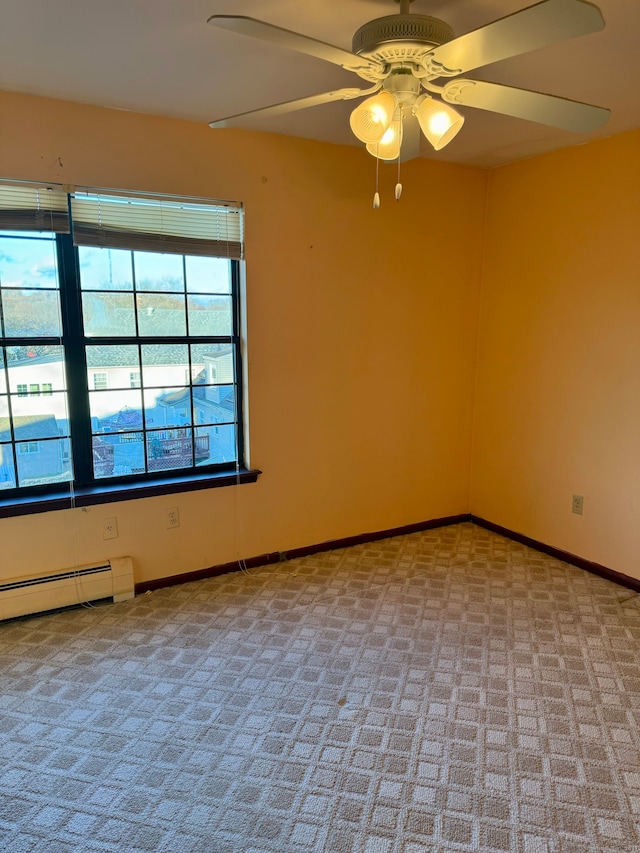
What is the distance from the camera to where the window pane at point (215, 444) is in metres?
3.21

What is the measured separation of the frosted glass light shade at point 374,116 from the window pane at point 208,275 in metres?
1.55

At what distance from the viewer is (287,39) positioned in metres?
1.38

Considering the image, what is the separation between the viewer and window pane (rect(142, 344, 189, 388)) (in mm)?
2975

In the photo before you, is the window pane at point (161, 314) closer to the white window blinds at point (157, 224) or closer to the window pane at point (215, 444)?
the white window blinds at point (157, 224)

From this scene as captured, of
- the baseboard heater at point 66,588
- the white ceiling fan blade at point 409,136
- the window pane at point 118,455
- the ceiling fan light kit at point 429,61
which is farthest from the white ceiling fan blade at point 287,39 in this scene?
the baseboard heater at point 66,588

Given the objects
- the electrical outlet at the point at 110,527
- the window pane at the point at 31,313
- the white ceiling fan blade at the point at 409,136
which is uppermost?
the white ceiling fan blade at the point at 409,136

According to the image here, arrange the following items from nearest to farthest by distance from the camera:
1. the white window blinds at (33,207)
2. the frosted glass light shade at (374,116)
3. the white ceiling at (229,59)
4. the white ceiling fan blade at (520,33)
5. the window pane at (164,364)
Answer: the white ceiling fan blade at (520,33) < the frosted glass light shade at (374,116) < the white ceiling at (229,59) < the white window blinds at (33,207) < the window pane at (164,364)

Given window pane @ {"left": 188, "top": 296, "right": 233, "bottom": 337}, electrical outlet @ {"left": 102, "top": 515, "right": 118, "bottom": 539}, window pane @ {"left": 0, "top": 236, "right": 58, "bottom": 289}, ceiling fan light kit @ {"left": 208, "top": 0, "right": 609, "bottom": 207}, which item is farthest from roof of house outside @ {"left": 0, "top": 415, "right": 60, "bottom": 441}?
ceiling fan light kit @ {"left": 208, "top": 0, "right": 609, "bottom": 207}

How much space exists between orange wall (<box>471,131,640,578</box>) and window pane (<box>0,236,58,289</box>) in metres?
2.74

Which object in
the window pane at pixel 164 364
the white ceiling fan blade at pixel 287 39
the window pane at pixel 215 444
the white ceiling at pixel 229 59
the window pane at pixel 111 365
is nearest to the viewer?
the white ceiling fan blade at pixel 287 39

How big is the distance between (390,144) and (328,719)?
6.77ft

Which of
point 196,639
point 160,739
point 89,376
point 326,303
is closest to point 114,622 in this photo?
point 196,639

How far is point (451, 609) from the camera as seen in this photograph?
2.89m

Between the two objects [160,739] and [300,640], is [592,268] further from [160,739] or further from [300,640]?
[160,739]
